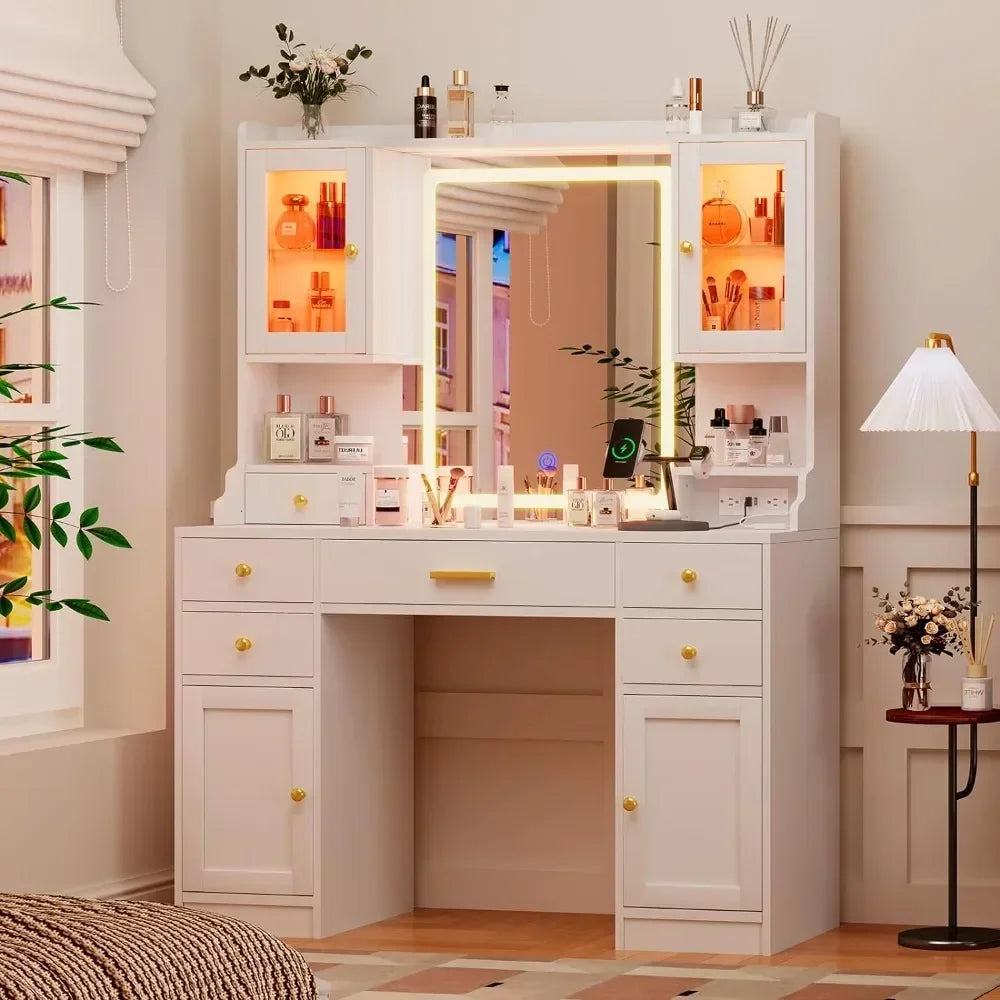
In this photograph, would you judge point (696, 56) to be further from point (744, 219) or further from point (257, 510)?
point (257, 510)

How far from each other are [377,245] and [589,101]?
2.16ft

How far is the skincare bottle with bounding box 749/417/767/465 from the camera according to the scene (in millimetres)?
4433

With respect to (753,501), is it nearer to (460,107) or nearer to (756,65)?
(756,65)

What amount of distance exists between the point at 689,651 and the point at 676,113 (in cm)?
128

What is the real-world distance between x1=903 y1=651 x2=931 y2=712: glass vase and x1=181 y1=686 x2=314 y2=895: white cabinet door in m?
1.34

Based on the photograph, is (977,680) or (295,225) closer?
(977,680)

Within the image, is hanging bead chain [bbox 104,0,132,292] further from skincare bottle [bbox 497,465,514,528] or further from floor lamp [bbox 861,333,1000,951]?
floor lamp [bbox 861,333,1000,951]

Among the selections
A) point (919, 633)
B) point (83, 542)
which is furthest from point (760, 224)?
point (83, 542)

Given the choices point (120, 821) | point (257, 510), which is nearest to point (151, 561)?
point (257, 510)

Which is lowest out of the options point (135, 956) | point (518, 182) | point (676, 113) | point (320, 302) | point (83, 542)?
point (135, 956)

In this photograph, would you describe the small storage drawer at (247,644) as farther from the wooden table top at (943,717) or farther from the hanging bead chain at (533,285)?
the wooden table top at (943,717)

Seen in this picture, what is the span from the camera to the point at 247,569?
4297 mm

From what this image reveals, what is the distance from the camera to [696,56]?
15.2 ft

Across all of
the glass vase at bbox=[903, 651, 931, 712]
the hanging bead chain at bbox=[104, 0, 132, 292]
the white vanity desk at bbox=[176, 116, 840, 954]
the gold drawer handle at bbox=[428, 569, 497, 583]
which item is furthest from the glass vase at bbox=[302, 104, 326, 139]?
the glass vase at bbox=[903, 651, 931, 712]
